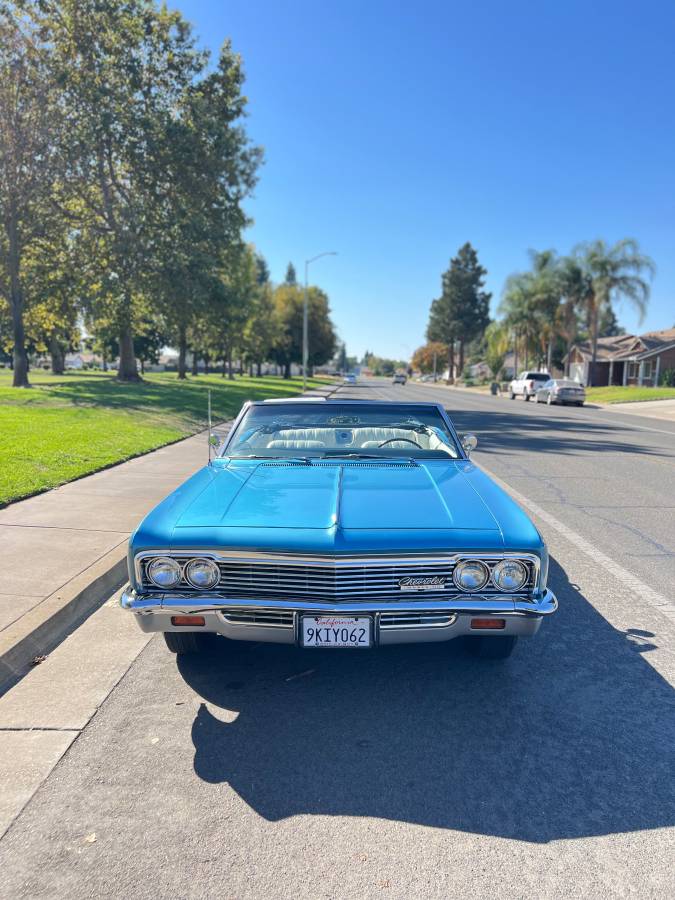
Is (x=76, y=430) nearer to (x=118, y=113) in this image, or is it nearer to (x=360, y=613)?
(x=360, y=613)

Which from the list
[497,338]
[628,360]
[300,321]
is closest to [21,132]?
[300,321]

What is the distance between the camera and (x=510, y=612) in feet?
10.3

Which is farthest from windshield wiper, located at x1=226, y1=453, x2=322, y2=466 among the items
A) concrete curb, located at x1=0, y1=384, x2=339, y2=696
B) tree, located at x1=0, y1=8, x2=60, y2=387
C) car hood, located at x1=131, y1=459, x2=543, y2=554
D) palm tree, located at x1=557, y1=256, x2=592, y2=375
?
palm tree, located at x1=557, y1=256, x2=592, y2=375

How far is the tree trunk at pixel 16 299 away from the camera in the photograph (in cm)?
2434

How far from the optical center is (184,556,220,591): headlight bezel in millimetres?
3164

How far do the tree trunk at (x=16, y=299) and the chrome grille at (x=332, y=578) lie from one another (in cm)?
2525

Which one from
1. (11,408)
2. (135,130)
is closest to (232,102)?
(135,130)

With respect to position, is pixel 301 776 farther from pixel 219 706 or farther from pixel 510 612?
pixel 510 612

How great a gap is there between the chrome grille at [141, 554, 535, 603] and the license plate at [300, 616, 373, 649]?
9 cm

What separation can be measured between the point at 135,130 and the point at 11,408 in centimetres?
1493

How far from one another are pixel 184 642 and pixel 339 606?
3.70ft

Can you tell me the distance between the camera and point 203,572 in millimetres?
3172

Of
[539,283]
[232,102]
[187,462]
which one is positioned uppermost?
[232,102]

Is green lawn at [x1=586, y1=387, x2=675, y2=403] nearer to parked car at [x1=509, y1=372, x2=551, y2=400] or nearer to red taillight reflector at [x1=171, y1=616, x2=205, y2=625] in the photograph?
parked car at [x1=509, y1=372, x2=551, y2=400]
